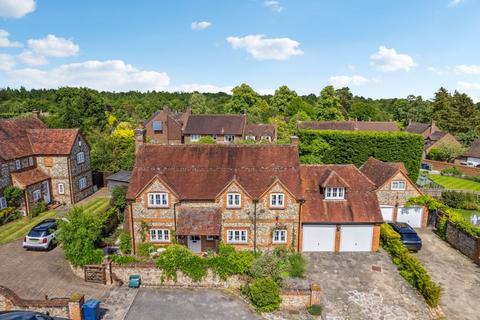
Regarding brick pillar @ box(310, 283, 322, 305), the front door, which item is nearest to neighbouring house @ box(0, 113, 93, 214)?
the front door

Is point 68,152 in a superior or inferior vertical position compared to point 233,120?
inferior

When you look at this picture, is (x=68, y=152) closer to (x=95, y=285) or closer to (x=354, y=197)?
(x=95, y=285)

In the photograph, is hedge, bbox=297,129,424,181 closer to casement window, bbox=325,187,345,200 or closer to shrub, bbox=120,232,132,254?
casement window, bbox=325,187,345,200

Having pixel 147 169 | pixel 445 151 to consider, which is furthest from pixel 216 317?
pixel 445 151

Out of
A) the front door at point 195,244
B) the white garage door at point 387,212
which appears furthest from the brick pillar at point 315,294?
the white garage door at point 387,212

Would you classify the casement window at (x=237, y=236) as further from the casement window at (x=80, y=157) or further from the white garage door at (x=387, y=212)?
the casement window at (x=80, y=157)

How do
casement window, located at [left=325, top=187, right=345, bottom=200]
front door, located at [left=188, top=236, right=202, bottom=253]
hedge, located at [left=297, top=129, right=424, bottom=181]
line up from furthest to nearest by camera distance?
hedge, located at [left=297, top=129, right=424, bottom=181] < casement window, located at [left=325, top=187, right=345, bottom=200] < front door, located at [left=188, top=236, right=202, bottom=253]

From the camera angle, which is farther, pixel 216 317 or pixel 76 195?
pixel 76 195
